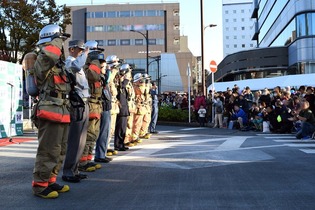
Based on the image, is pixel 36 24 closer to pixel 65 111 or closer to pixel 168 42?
pixel 65 111

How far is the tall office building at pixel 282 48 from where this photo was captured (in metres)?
40.4

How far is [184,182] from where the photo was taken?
6.28 meters

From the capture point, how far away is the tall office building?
40375 mm

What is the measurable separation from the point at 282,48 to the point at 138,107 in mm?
40544

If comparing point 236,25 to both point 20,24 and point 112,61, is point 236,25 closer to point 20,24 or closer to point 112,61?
point 20,24

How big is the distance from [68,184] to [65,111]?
4.59ft

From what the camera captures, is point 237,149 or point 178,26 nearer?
point 237,149

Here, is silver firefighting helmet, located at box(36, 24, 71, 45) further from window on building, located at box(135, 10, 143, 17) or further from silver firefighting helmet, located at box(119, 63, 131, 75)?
window on building, located at box(135, 10, 143, 17)

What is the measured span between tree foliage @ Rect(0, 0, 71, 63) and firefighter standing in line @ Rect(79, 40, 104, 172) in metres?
17.8

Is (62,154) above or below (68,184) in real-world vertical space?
above

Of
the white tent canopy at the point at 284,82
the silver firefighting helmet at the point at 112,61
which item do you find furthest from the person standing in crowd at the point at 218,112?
the silver firefighting helmet at the point at 112,61

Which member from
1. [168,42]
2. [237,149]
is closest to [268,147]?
[237,149]

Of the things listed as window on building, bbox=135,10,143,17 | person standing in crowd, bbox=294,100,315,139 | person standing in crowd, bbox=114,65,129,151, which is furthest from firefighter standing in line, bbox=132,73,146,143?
window on building, bbox=135,10,143,17

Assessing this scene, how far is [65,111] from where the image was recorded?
554 centimetres
